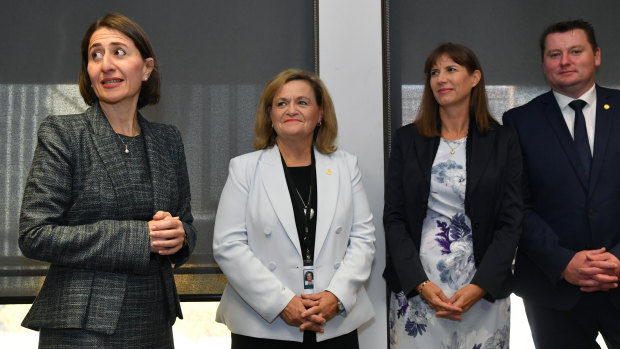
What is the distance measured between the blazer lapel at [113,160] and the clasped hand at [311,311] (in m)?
0.75

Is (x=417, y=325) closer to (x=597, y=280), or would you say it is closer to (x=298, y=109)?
(x=597, y=280)

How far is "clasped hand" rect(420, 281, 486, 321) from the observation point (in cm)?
231

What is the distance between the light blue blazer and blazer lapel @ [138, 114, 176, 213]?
1.48 feet

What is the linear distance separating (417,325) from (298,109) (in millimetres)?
1023

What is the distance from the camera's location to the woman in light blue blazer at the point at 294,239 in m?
2.25

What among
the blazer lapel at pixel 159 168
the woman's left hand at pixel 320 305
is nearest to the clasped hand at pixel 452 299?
the woman's left hand at pixel 320 305

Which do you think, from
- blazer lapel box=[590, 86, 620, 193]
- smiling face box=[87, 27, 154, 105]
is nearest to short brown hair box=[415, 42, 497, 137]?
blazer lapel box=[590, 86, 620, 193]

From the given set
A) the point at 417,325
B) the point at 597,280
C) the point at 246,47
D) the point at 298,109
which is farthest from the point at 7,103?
the point at 597,280

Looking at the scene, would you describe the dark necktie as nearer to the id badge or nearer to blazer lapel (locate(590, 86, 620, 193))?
blazer lapel (locate(590, 86, 620, 193))

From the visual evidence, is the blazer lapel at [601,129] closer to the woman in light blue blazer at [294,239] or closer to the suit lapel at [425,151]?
the suit lapel at [425,151]

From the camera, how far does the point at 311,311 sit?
219cm

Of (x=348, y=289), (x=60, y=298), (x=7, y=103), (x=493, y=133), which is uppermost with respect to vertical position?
(x=7, y=103)

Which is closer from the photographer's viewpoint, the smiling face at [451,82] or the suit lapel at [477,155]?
the suit lapel at [477,155]

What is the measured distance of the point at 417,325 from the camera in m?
2.44
